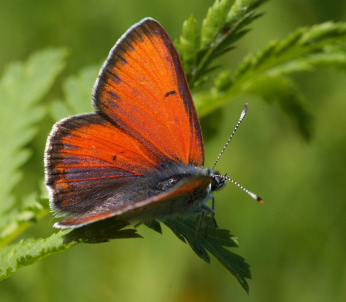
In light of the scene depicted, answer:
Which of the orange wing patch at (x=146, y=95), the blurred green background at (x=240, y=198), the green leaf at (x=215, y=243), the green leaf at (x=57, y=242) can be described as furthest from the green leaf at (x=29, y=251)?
the blurred green background at (x=240, y=198)

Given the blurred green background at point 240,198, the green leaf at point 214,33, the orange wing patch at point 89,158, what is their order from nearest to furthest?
the green leaf at point 214,33 → the orange wing patch at point 89,158 → the blurred green background at point 240,198

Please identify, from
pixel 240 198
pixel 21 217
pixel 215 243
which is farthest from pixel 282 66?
pixel 21 217

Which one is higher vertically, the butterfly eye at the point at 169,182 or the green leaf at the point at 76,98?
the green leaf at the point at 76,98

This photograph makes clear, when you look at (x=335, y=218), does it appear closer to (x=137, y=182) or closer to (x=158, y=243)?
(x=158, y=243)

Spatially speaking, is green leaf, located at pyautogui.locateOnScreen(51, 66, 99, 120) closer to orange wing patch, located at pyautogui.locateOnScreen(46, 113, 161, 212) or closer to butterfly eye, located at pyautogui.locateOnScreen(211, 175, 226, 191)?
orange wing patch, located at pyautogui.locateOnScreen(46, 113, 161, 212)

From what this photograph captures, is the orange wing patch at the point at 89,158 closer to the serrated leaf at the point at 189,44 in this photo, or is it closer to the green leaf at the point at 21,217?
the green leaf at the point at 21,217

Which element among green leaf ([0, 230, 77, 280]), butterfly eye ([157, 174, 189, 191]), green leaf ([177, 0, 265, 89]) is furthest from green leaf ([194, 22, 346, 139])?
green leaf ([0, 230, 77, 280])
